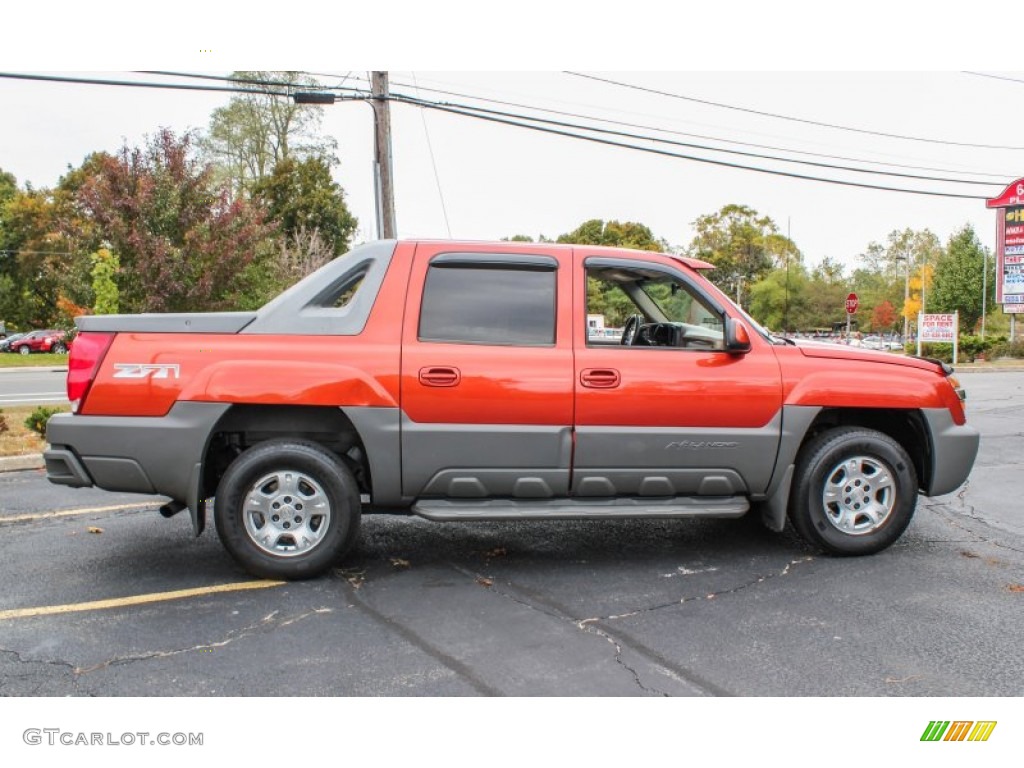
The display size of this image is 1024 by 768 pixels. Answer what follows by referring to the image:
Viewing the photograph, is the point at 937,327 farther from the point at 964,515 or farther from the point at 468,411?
the point at 468,411

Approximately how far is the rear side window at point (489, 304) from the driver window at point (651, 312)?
0.31 metres

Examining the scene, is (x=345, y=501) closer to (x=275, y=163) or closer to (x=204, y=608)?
(x=204, y=608)

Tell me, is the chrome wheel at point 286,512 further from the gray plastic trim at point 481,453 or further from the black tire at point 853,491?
the black tire at point 853,491

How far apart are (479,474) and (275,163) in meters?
38.5

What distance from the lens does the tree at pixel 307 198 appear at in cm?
3600

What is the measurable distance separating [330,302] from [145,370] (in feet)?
3.61

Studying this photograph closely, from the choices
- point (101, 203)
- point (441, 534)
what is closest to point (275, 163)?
point (101, 203)

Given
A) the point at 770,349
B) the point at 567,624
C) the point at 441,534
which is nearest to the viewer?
the point at 567,624

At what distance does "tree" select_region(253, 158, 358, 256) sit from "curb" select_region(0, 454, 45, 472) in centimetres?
2791

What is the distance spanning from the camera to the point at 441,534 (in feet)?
18.0

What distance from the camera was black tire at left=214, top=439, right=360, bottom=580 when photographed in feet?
14.0

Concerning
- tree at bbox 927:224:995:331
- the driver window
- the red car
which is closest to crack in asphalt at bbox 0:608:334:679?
the driver window

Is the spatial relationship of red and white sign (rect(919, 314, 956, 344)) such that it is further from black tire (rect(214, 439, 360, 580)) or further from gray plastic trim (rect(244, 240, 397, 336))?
black tire (rect(214, 439, 360, 580))

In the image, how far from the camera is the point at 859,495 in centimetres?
486
